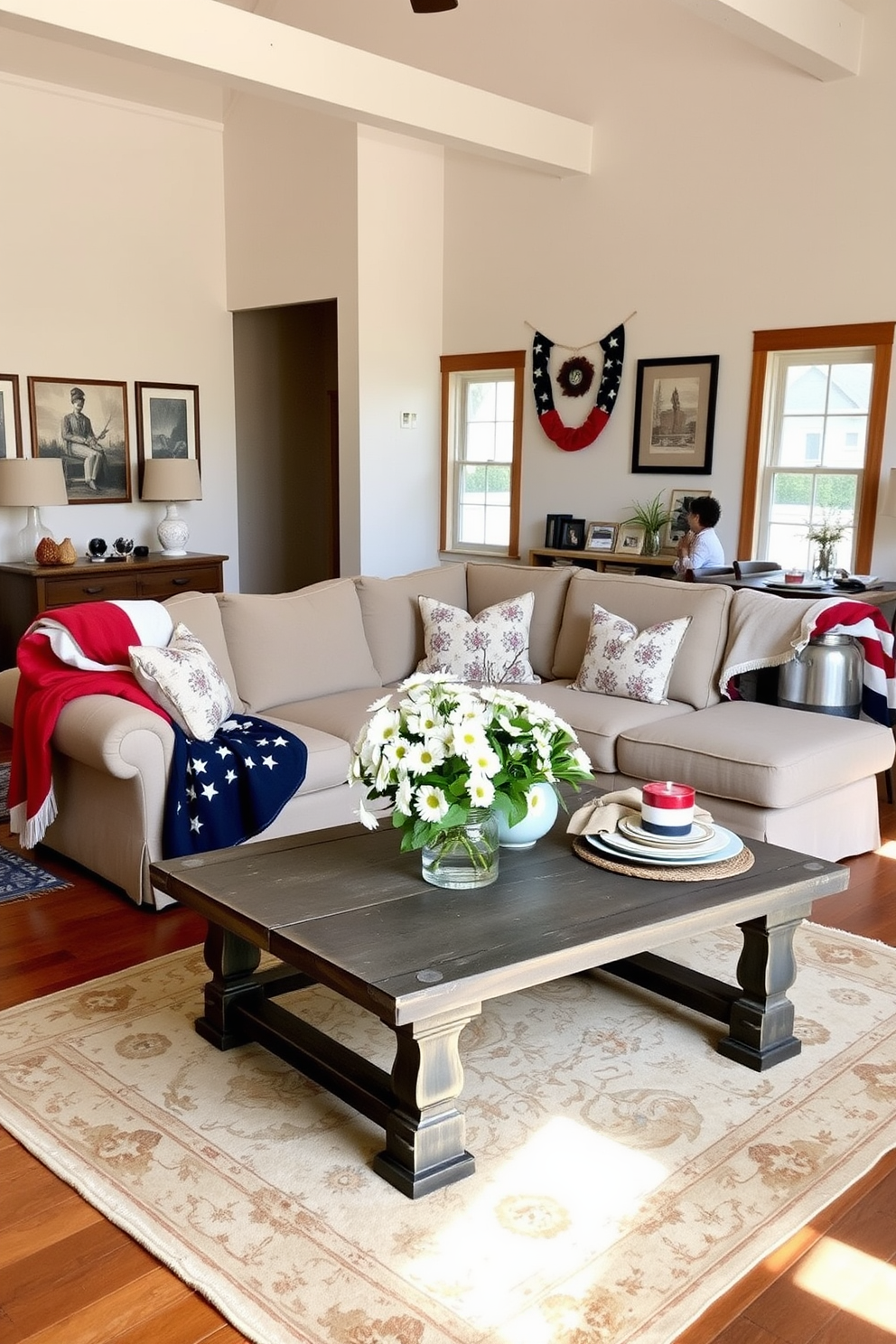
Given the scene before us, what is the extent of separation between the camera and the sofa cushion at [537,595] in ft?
17.6

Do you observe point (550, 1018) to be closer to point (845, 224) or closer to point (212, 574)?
point (845, 224)

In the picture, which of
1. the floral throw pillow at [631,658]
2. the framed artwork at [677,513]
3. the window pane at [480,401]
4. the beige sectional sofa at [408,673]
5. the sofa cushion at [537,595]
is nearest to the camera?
the beige sectional sofa at [408,673]

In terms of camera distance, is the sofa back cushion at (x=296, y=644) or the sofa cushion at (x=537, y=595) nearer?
the sofa back cushion at (x=296, y=644)

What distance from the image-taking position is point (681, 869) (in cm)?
282

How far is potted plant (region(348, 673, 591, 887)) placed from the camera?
257cm

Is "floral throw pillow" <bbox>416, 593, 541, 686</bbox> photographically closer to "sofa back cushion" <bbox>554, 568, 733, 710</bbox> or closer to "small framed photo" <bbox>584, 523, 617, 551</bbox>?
"sofa back cushion" <bbox>554, 568, 733, 710</bbox>

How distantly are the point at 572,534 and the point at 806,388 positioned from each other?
1.71 metres

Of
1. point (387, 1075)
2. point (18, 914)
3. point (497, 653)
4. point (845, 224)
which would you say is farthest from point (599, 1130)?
point (845, 224)

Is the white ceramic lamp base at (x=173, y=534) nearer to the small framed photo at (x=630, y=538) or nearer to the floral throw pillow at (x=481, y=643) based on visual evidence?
the small framed photo at (x=630, y=538)

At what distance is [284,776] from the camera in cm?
404

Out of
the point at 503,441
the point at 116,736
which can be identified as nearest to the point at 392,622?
the point at 116,736

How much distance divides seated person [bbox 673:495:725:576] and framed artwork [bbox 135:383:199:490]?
363cm

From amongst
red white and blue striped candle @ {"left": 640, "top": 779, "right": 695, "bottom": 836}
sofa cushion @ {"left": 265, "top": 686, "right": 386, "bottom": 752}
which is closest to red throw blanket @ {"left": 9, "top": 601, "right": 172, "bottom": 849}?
sofa cushion @ {"left": 265, "top": 686, "right": 386, "bottom": 752}

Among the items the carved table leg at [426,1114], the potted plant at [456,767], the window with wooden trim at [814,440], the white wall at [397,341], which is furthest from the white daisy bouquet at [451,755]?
the white wall at [397,341]
